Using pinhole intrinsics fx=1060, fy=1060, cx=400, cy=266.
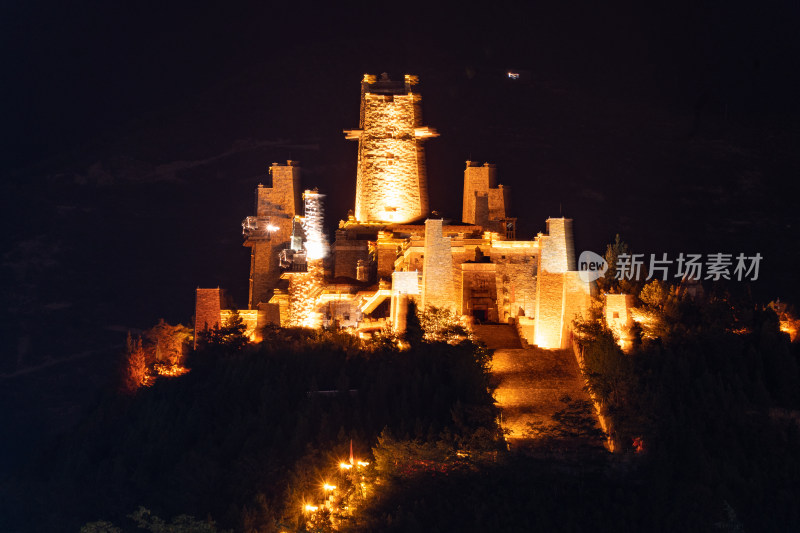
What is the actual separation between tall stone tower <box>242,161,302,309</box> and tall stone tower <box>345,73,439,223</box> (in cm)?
179

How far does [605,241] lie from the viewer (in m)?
26.0

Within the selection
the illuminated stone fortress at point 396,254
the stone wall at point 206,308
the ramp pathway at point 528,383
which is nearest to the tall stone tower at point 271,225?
the illuminated stone fortress at point 396,254

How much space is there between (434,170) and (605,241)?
5556 mm

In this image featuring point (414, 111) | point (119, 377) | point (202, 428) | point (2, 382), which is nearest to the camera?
point (202, 428)

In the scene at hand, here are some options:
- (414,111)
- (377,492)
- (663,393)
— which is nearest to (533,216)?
(414,111)

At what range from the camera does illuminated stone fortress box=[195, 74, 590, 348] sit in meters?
20.5

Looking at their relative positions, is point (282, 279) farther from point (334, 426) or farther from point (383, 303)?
point (334, 426)

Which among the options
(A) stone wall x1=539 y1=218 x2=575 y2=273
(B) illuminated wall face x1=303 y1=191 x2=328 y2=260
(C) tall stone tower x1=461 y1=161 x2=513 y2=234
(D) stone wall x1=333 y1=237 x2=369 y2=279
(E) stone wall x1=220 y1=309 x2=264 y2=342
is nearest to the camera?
(A) stone wall x1=539 y1=218 x2=575 y2=273

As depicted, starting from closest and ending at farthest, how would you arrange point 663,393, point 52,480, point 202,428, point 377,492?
point 377,492 → point 663,393 → point 202,428 → point 52,480

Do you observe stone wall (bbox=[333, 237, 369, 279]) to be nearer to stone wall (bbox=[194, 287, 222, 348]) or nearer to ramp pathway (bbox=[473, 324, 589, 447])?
stone wall (bbox=[194, 287, 222, 348])
